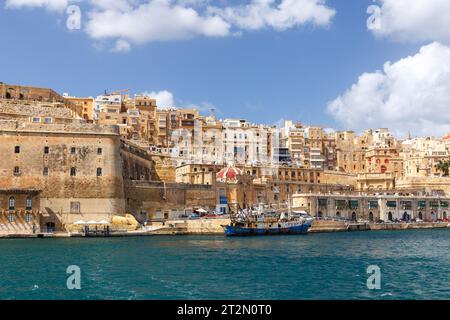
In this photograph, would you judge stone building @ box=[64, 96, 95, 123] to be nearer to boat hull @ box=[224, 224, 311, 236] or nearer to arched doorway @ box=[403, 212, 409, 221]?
boat hull @ box=[224, 224, 311, 236]

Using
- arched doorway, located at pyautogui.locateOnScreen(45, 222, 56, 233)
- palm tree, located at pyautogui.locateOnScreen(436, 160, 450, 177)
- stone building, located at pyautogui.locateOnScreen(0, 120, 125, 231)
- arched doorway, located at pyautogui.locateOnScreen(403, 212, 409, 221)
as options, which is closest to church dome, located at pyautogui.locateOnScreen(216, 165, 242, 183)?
stone building, located at pyautogui.locateOnScreen(0, 120, 125, 231)

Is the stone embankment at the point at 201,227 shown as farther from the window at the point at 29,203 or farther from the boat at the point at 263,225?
the window at the point at 29,203

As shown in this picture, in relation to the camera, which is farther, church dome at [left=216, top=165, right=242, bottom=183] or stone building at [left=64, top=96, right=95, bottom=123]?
stone building at [left=64, top=96, right=95, bottom=123]

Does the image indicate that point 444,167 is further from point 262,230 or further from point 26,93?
point 26,93

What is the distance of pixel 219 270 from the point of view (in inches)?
1072

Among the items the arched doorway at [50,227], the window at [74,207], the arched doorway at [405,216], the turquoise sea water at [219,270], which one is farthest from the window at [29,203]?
the arched doorway at [405,216]

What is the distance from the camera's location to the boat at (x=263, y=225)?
54594 millimetres

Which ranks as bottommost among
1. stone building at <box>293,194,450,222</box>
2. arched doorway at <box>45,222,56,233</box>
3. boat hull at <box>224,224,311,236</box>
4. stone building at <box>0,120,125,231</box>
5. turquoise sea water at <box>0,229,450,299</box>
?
turquoise sea water at <box>0,229,450,299</box>

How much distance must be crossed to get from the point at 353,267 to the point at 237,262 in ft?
19.6

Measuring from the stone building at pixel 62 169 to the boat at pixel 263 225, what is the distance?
10725 mm

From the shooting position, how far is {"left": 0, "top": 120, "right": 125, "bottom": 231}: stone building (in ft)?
167

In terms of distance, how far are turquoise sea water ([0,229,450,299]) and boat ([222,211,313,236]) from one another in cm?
1195

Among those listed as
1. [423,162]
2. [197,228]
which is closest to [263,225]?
[197,228]

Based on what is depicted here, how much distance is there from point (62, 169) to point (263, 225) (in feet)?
64.3
